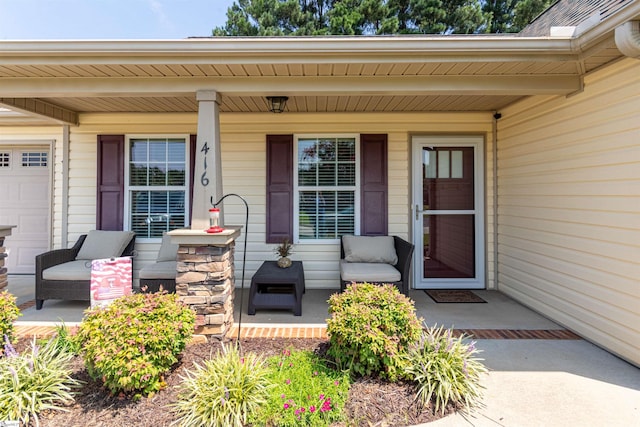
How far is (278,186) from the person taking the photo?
491cm

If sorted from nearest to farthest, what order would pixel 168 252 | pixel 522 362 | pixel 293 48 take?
pixel 522 362 → pixel 293 48 → pixel 168 252

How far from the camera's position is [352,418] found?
6.56 ft

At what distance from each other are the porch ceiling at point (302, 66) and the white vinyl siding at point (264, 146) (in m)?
1.45

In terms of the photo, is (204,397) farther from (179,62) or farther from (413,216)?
(413,216)

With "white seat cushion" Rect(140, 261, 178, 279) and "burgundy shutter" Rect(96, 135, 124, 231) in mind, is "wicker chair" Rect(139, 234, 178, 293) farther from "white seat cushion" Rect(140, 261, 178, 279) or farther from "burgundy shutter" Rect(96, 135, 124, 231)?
"burgundy shutter" Rect(96, 135, 124, 231)

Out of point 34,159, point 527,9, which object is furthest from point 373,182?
point 527,9

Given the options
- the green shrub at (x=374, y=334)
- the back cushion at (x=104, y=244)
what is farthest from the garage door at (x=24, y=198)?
the green shrub at (x=374, y=334)

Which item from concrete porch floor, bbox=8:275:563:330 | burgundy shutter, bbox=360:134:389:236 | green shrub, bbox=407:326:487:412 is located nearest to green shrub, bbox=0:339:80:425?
concrete porch floor, bbox=8:275:563:330

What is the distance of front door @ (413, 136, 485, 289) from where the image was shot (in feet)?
16.3

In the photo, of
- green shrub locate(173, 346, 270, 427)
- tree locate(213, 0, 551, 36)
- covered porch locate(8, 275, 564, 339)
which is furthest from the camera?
tree locate(213, 0, 551, 36)

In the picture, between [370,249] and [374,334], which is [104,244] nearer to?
[370,249]

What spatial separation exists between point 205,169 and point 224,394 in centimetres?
204

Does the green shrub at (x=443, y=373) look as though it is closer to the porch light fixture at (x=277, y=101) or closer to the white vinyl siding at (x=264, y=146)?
the white vinyl siding at (x=264, y=146)

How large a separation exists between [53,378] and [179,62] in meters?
2.57
